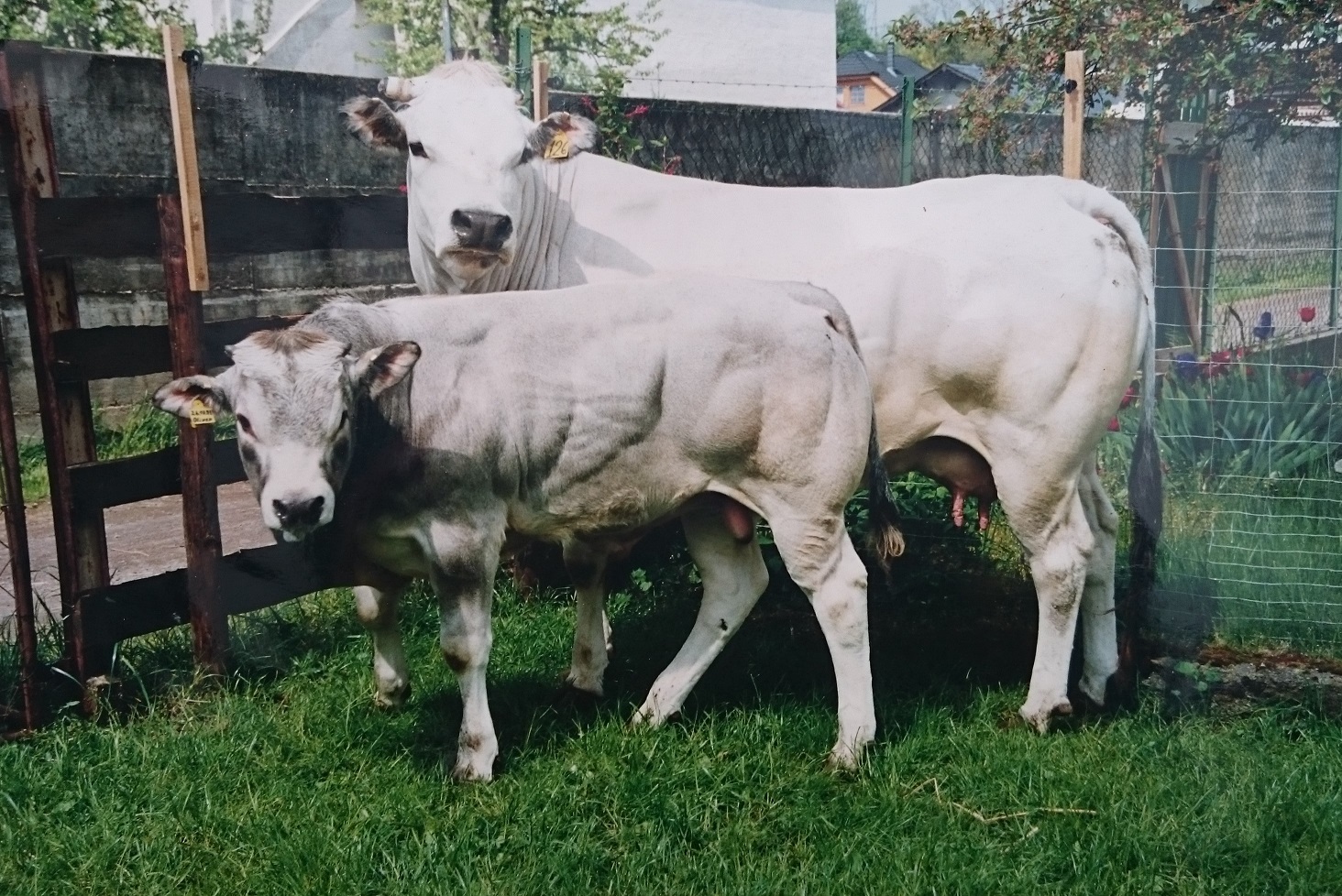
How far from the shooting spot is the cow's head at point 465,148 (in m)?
5.32

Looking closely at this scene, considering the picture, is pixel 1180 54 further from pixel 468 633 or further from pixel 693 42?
pixel 693 42

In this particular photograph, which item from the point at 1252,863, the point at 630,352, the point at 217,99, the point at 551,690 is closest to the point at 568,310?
the point at 630,352

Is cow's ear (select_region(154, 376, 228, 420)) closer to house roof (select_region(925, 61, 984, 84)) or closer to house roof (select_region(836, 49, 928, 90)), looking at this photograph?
house roof (select_region(925, 61, 984, 84))

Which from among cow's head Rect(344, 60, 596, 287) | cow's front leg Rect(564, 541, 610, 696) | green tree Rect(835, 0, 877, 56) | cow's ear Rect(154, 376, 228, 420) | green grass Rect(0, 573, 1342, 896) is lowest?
green grass Rect(0, 573, 1342, 896)

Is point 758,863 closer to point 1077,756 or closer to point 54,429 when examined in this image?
point 1077,756

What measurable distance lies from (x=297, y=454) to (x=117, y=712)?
1779mm

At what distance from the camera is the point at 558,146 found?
5750mm

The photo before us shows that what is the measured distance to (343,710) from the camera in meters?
5.23

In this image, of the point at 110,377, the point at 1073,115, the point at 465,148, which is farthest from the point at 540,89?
the point at 110,377

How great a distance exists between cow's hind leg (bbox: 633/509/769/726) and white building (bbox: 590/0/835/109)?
17.3 metres

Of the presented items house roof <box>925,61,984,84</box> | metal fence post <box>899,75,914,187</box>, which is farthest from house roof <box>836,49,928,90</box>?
metal fence post <box>899,75,914,187</box>

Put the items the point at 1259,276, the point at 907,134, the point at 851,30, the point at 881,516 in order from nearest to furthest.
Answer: the point at 881,516, the point at 1259,276, the point at 907,134, the point at 851,30

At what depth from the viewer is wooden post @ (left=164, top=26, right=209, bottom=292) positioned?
16.7ft

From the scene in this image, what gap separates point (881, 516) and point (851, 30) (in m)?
38.5
